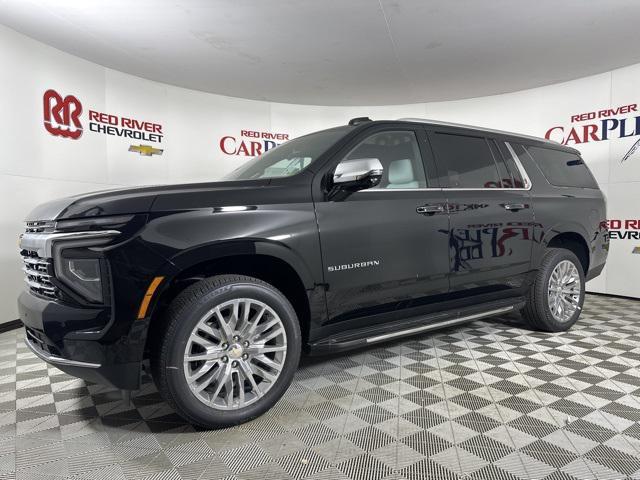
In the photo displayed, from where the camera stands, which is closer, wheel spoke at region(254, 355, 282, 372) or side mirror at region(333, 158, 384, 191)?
wheel spoke at region(254, 355, 282, 372)

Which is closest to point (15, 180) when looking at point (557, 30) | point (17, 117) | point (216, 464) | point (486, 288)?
point (17, 117)

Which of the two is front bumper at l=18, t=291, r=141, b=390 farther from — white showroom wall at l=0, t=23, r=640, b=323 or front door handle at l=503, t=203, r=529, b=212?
white showroom wall at l=0, t=23, r=640, b=323

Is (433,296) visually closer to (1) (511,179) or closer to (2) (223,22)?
(1) (511,179)

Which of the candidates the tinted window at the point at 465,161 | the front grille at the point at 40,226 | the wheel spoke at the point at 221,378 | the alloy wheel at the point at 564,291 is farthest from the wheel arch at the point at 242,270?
the alloy wheel at the point at 564,291

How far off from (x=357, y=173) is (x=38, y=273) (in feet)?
5.62

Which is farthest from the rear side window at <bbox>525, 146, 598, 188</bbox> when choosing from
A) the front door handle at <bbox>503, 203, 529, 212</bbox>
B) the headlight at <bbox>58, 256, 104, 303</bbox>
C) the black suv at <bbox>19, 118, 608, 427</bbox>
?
the headlight at <bbox>58, 256, 104, 303</bbox>

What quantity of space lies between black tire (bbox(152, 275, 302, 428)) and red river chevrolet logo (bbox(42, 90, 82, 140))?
4.11 m

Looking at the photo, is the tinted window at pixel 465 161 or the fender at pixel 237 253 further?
the tinted window at pixel 465 161

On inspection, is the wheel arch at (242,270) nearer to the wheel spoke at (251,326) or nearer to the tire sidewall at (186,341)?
the tire sidewall at (186,341)

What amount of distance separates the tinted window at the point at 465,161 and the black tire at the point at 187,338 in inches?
63.0

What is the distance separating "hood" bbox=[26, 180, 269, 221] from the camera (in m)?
1.99

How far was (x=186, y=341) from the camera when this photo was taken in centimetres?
202

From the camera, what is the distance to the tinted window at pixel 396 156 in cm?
277

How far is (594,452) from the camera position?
1.89 metres
